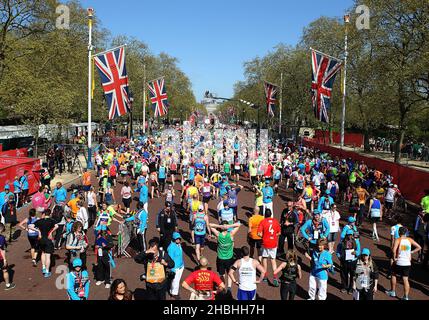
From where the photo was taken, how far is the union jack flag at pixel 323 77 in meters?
25.8

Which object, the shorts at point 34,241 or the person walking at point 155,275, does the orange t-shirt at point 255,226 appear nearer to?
the person walking at point 155,275

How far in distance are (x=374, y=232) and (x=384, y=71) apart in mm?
17759

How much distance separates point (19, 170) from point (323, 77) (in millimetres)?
18413

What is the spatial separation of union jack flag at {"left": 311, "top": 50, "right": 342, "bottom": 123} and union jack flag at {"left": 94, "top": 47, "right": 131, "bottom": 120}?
11.9m

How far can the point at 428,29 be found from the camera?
81.1 ft

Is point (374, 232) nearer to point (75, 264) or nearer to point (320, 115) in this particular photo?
point (75, 264)

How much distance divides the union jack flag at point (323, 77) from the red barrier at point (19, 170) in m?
17.2

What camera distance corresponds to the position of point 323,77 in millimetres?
26109

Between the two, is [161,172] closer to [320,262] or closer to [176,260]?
[176,260]

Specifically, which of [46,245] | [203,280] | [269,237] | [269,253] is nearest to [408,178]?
[269,253]

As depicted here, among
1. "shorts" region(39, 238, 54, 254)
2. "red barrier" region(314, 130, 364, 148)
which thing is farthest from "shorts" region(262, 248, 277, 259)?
"red barrier" region(314, 130, 364, 148)

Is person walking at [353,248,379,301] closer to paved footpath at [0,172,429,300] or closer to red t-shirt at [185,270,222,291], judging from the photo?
paved footpath at [0,172,429,300]
